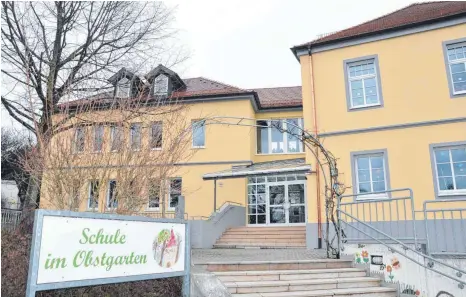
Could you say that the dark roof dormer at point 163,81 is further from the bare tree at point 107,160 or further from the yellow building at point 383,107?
the bare tree at point 107,160

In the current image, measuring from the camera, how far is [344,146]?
488 inches

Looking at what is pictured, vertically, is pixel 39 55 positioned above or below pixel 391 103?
above

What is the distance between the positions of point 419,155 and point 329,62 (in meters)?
4.46

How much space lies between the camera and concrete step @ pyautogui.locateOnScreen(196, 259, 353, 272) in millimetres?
7162

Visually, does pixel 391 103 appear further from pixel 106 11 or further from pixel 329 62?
pixel 106 11

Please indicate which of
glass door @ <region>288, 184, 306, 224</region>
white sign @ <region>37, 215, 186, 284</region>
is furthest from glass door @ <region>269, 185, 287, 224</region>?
white sign @ <region>37, 215, 186, 284</region>

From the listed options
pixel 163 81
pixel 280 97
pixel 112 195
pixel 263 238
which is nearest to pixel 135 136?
pixel 112 195

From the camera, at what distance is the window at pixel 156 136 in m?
8.55

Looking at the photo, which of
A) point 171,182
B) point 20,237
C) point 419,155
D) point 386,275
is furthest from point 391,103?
point 20,237

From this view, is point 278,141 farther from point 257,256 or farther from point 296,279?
point 296,279

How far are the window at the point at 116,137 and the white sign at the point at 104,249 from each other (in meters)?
2.80

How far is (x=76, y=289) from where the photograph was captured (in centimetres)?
539

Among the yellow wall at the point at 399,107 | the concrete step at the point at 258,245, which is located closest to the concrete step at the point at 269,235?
the concrete step at the point at 258,245

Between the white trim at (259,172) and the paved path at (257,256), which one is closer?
the paved path at (257,256)
